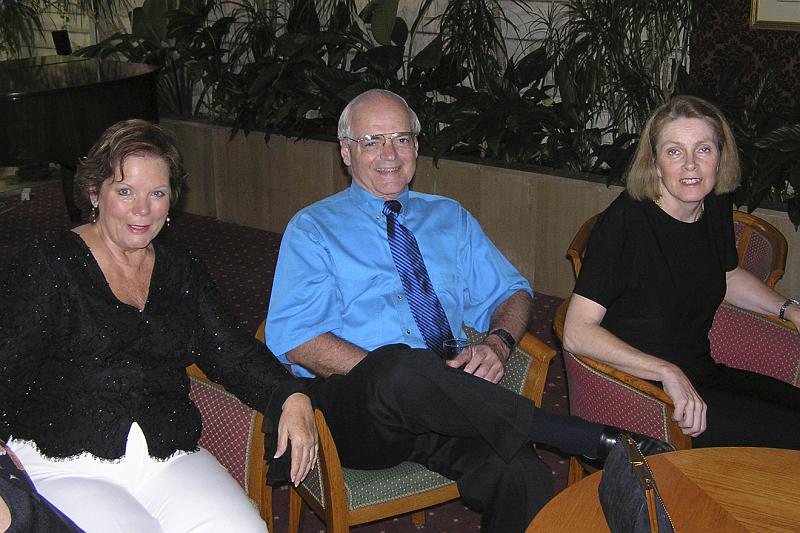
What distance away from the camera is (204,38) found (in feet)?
21.9

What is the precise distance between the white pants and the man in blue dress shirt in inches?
14.4

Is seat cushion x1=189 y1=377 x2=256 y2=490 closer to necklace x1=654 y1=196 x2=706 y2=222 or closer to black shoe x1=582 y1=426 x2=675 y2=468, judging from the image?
black shoe x1=582 y1=426 x2=675 y2=468

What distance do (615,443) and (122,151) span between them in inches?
51.1

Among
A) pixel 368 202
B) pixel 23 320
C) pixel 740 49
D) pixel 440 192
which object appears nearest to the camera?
pixel 23 320

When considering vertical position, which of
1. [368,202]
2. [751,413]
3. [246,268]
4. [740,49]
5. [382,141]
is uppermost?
[740,49]

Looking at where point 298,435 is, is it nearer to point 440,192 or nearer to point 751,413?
point 751,413

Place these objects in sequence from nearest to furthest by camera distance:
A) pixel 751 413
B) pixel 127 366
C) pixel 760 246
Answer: pixel 127 366 < pixel 751 413 < pixel 760 246

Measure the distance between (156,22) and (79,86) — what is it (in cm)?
190

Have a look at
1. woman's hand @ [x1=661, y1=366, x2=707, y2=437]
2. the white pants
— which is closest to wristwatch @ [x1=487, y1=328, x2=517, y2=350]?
woman's hand @ [x1=661, y1=366, x2=707, y2=437]

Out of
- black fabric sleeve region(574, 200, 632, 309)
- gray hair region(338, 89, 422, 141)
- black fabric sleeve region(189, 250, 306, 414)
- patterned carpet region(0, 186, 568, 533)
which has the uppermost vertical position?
gray hair region(338, 89, 422, 141)

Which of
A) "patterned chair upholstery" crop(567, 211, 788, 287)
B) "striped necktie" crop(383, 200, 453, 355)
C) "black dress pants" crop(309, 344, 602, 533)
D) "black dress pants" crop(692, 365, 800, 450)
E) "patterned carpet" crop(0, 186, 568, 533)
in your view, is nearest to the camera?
"black dress pants" crop(309, 344, 602, 533)

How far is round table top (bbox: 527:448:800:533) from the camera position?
1809 millimetres

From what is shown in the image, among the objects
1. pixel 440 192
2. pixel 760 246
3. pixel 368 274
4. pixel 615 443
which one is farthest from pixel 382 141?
pixel 440 192

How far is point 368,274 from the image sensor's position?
2.86 metres
